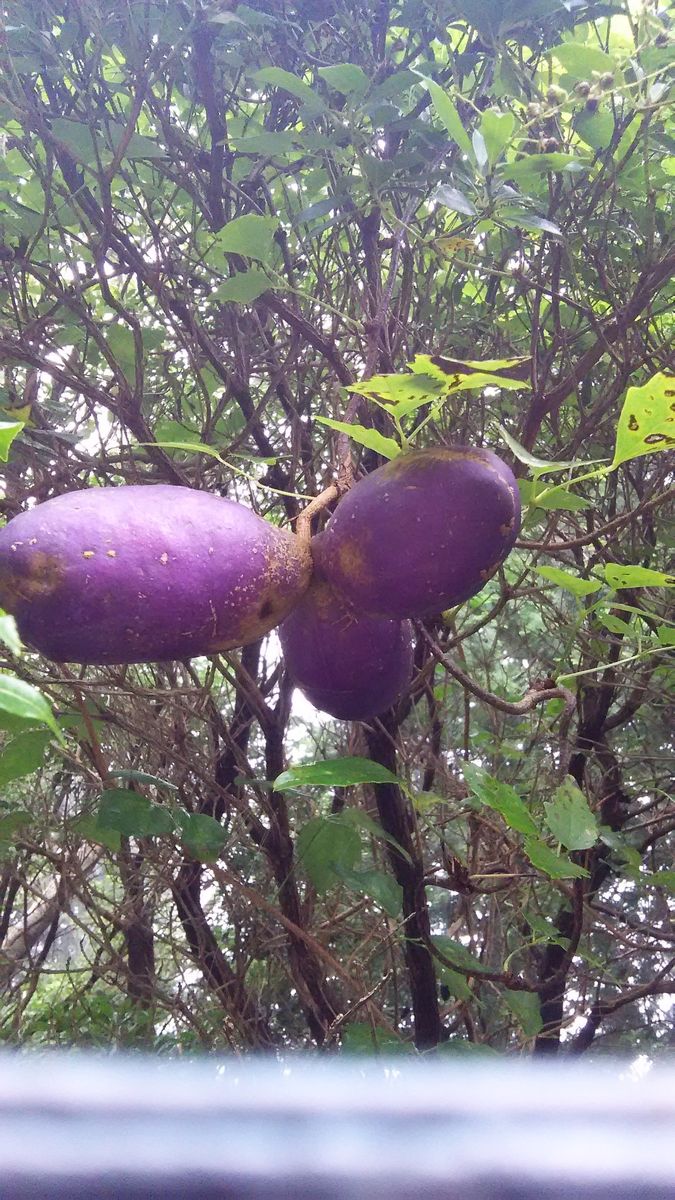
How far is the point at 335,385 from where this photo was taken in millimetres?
767

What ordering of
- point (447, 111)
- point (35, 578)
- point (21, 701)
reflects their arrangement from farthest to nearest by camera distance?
1. point (447, 111)
2. point (35, 578)
3. point (21, 701)

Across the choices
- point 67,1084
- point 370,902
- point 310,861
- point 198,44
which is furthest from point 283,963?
point 198,44

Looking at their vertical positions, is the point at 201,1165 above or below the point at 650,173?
below

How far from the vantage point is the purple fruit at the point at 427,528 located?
1.34ft

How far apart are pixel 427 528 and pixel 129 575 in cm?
14

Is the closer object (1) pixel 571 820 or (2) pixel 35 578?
(2) pixel 35 578

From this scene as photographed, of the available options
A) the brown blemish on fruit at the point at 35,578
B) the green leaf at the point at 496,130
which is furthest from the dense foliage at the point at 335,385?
the brown blemish on fruit at the point at 35,578

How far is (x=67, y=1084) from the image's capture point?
0.75 feet

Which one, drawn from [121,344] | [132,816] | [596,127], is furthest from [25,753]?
[596,127]

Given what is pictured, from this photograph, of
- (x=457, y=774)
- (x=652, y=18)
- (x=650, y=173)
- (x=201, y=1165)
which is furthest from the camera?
(x=457, y=774)

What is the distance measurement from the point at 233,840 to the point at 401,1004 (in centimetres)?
29

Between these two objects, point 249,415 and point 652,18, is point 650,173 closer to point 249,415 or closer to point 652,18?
point 652,18

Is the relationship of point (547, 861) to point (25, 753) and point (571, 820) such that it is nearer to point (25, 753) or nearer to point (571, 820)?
point (571, 820)

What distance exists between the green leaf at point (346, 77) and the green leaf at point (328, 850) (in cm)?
53
